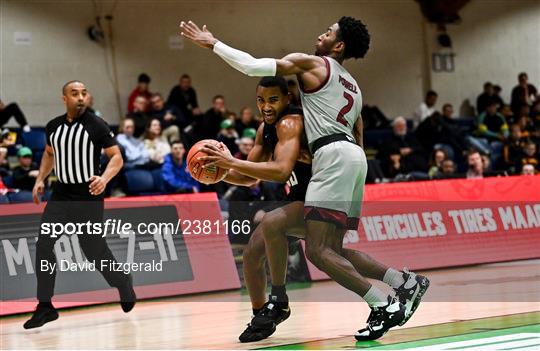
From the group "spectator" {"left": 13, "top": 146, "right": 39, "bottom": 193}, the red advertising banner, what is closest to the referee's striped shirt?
the red advertising banner

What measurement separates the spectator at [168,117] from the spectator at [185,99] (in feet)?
1.03

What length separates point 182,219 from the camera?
11.0m

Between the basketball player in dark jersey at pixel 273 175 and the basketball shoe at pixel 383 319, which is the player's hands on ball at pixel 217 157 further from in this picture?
the basketball shoe at pixel 383 319

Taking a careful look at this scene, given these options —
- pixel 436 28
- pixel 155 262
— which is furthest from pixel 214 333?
pixel 436 28

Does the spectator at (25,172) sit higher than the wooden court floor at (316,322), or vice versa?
the spectator at (25,172)

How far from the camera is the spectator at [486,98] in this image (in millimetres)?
20172

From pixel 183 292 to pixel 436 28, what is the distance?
12145 millimetres

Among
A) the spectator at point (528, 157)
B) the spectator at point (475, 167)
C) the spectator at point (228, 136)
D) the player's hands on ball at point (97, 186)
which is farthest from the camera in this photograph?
the spectator at point (528, 157)

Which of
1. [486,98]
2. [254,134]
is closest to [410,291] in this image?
[254,134]

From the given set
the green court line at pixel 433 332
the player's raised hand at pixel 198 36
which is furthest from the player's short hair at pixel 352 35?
the green court line at pixel 433 332

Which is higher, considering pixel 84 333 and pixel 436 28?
pixel 436 28

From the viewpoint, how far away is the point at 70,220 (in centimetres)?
862

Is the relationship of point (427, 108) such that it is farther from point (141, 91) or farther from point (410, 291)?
point (410, 291)

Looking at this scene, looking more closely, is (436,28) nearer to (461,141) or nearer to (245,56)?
(461,141)
